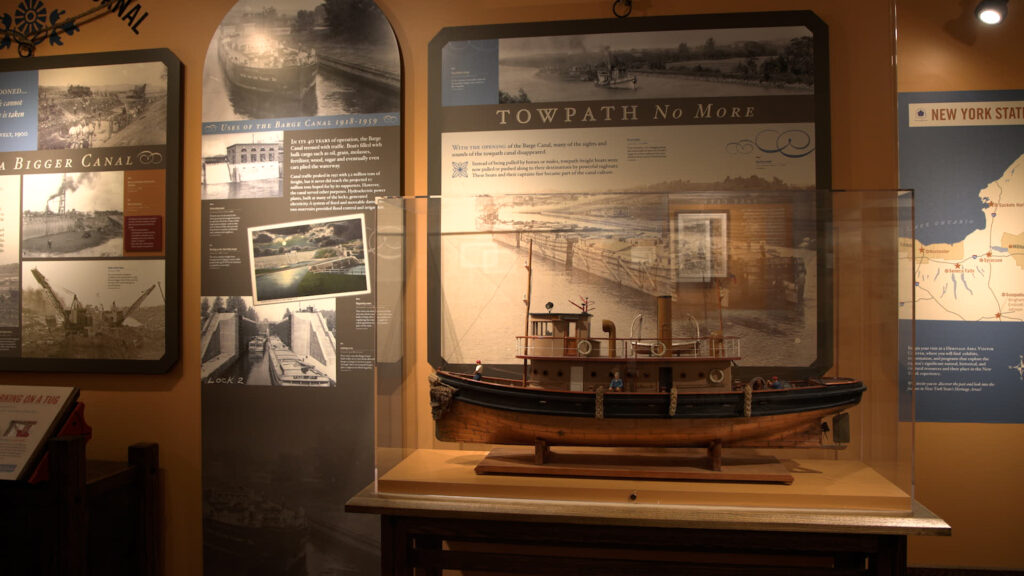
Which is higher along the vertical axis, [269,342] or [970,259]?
[970,259]

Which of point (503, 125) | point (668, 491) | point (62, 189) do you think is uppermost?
point (503, 125)

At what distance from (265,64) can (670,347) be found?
2.87 meters

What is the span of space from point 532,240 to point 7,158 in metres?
3.55

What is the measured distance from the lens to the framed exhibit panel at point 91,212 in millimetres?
3834

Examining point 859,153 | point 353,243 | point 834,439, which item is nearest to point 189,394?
point 353,243

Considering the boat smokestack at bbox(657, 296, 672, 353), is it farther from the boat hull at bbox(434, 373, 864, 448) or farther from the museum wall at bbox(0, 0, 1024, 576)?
the museum wall at bbox(0, 0, 1024, 576)

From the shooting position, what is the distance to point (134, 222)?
12.6ft

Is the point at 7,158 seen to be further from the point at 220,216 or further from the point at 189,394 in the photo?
the point at 189,394

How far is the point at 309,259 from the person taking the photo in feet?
12.0

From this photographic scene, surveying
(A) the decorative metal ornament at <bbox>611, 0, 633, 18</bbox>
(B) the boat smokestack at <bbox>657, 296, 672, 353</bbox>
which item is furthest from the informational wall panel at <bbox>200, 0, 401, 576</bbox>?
(B) the boat smokestack at <bbox>657, 296, 672, 353</bbox>

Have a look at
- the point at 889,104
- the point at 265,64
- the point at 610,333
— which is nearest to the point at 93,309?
the point at 265,64

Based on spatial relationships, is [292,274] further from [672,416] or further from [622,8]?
[622,8]

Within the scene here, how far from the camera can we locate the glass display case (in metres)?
2.72

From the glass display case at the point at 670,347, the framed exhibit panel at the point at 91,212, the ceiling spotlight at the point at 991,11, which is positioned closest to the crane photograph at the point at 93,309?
the framed exhibit panel at the point at 91,212
